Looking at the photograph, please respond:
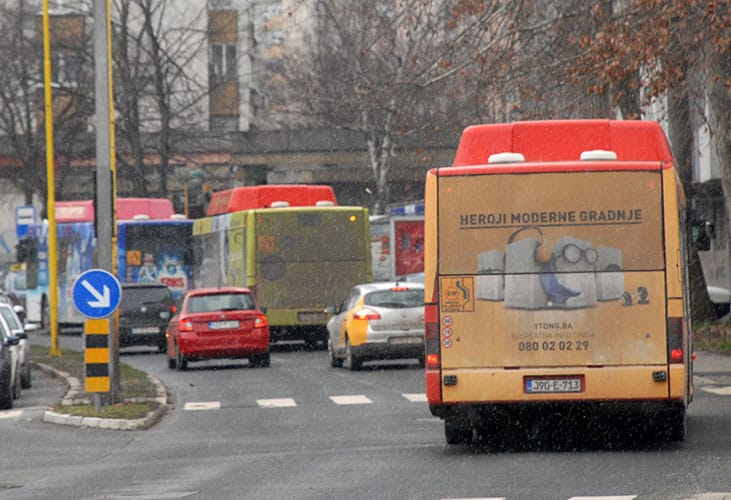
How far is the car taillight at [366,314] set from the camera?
29438mm

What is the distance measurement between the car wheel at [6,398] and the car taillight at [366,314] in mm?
7262

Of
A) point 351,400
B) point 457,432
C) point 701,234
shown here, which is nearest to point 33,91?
point 351,400

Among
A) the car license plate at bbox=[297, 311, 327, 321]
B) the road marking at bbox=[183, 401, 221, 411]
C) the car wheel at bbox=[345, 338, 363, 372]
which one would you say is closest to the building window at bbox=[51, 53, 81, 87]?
the car license plate at bbox=[297, 311, 327, 321]

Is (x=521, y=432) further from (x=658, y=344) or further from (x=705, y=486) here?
(x=705, y=486)

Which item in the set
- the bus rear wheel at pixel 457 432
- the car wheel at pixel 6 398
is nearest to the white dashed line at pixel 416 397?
the car wheel at pixel 6 398

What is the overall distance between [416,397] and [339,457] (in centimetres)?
783

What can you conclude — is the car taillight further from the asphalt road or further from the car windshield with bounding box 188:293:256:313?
the asphalt road

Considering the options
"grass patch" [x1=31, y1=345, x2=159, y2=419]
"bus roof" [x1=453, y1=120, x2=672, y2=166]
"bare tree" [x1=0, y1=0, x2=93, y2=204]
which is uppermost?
"bare tree" [x1=0, y1=0, x2=93, y2=204]

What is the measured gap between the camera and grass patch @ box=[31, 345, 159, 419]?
2139 centimetres

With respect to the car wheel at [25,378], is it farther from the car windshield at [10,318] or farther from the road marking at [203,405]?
the road marking at [203,405]

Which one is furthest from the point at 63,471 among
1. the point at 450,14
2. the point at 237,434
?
the point at 450,14

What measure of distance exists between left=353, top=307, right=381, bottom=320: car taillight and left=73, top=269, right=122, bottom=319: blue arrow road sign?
8.35 metres

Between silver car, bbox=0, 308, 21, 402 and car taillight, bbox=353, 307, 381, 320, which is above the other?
car taillight, bbox=353, 307, 381, 320

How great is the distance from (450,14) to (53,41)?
2958 cm
